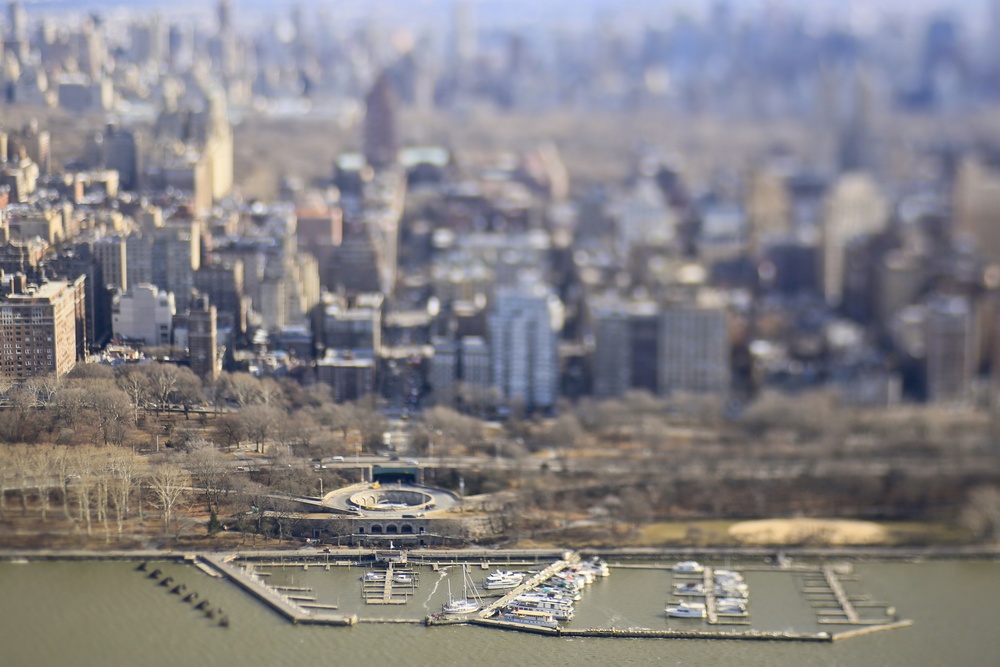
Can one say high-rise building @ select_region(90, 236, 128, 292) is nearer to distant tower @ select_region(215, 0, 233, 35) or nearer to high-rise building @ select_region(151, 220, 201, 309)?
high-rise building @ select_region(151, 220, 201, 309)

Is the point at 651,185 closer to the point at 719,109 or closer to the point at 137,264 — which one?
the point at 719,109

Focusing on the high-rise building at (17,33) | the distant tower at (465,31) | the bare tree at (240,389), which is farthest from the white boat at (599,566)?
the distant tower at (465,31)

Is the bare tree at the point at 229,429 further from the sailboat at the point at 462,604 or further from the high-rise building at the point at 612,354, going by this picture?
the high-rise building at the point at 612,354

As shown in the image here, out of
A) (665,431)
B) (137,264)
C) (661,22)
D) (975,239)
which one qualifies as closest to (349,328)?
(665,431)

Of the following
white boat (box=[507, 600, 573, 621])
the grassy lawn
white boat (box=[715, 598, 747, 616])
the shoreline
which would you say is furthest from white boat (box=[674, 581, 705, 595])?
white boat (box=[507, 600, 573, 621])

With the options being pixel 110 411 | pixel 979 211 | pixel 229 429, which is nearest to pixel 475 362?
pixel 229 429
